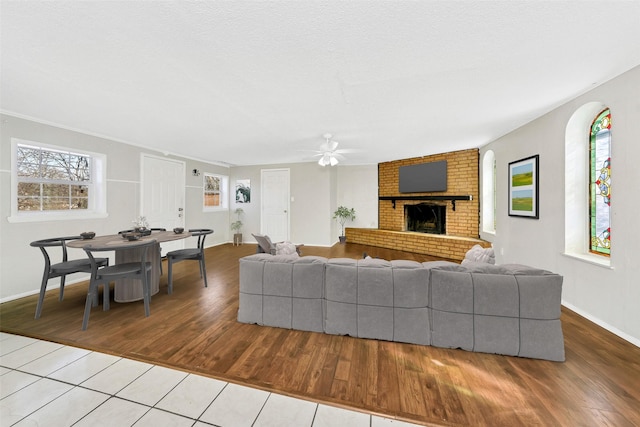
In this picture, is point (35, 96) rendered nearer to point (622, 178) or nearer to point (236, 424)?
point (236, 424)

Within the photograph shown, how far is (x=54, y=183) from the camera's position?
3.46 metres

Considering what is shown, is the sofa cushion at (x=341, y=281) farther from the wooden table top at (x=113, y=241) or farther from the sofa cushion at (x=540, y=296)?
the wooden table top at (x=113, y=241)

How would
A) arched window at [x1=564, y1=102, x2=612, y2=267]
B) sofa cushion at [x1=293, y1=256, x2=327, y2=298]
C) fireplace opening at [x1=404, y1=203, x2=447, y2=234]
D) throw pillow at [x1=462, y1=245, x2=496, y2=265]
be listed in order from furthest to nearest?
1. fireplace opening at [x1=404, y1=203, x2=447, y2=234]
2. arched window at [x1=564, y1=102, x2=612, y2=267]
3. throw pillow at [x1=462, y1=245, x2=496, y2=265]
4. sofa cushion at [x1=293, y1=256, x2=327, y2=298]

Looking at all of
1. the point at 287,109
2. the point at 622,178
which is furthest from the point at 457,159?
the point at 287,109

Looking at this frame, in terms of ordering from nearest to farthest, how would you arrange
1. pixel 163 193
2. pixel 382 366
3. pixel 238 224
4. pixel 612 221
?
pixel 382 366 < pixel 612 221 < pixel 163 193 < pixel 238 224

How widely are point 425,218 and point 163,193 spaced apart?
605 centimetres

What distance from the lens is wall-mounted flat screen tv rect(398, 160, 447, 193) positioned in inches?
218

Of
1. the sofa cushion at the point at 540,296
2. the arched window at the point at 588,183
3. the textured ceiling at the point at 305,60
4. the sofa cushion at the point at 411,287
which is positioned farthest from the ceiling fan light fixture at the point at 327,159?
the sofa cushion at the point at 540,296

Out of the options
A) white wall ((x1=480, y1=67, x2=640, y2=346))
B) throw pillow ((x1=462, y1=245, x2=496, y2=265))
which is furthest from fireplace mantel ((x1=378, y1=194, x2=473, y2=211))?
throw pillow ((x1=462, y1=245, x2=496, y2=265))

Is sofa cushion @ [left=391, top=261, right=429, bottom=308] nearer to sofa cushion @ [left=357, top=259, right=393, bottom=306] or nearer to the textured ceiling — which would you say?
sofa cushion @ [left=357, top=259, right=393, bottom=306]

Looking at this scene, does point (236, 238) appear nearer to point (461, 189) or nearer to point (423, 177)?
point (423, 177)

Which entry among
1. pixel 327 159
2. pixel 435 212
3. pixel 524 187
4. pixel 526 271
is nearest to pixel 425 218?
pixel 435 212

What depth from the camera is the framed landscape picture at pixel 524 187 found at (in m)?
3.27

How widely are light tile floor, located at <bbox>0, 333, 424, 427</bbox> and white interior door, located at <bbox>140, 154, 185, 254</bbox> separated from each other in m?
3.36
